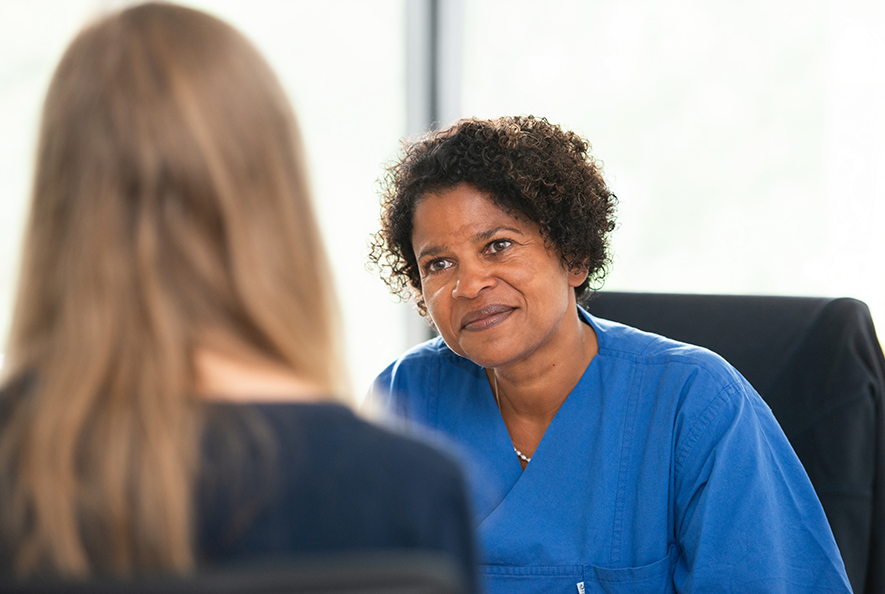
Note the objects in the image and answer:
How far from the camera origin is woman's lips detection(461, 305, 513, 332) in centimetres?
127

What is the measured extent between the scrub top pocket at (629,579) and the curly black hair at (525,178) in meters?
0.51

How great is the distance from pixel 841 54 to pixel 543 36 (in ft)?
3.19

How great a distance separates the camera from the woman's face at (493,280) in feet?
4.16

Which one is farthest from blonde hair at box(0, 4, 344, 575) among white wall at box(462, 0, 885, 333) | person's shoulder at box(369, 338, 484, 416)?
white wall at box(462, 0, 885, 333)

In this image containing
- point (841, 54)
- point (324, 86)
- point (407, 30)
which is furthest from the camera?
point (407, 30)

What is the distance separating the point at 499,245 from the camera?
4.26ft

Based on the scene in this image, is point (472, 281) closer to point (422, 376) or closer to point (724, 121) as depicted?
point (422, 376)

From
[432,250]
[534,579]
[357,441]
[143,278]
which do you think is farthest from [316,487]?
[432,250]

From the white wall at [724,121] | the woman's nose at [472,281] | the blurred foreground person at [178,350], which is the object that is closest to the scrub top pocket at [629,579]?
the woman's nose at [472,281]

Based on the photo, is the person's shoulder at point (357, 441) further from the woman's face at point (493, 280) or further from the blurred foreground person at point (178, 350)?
the woman's face at point (493, 280)

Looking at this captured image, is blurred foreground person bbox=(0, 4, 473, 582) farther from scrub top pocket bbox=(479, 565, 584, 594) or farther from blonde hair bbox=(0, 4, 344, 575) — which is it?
scrub top pocket bbox=(479, 565, 584, 594)

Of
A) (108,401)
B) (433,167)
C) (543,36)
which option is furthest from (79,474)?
(543,36)

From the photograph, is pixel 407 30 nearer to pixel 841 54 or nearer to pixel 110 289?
pixel 841 54

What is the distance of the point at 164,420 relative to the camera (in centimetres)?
49
